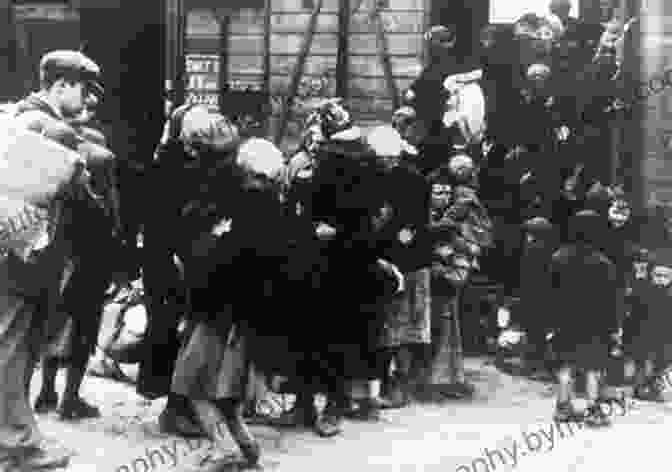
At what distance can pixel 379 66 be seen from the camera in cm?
1030

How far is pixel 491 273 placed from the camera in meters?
8.33

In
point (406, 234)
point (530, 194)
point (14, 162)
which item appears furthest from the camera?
point (530, 194)

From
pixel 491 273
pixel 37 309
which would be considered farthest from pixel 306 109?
pixel 37 309

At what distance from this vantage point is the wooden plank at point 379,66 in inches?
402

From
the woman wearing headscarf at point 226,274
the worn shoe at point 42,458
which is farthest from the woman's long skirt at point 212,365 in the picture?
the worn shoe at point 42,458

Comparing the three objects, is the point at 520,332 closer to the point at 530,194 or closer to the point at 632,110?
the point at 530,194

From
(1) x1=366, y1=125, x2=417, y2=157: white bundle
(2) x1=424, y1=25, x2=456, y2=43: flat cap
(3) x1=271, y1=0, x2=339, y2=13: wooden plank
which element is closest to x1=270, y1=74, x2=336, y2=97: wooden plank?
(3) x1=271, y1=0, x2=339, y2=13: wooden plank

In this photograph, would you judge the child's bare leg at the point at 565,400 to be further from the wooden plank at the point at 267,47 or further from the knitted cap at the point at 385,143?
the wooden plank at the point at 267,47

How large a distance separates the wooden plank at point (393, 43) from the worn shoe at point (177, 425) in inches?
219

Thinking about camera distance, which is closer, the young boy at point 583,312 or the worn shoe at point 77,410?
the worn shoe at point 77,410

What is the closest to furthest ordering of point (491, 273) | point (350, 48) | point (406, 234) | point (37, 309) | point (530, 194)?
1. point (37, 309)
2. point (406, 234)
3. point (530, 194)
4. point (491, 273)
5. point (350, 48)

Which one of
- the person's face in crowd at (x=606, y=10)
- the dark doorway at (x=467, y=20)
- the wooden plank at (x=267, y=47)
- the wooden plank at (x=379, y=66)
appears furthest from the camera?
the wooden plank at (x=267, y=47)

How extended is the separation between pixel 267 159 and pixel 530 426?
245 centimetres

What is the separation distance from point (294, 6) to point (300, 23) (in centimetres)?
20
